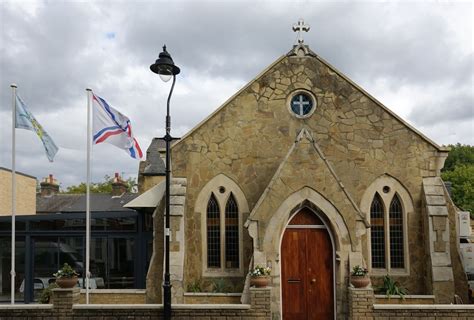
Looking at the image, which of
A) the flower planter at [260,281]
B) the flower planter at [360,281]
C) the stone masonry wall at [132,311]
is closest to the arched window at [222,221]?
the flower planter at [260,281]

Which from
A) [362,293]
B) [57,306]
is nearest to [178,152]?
[57,306]

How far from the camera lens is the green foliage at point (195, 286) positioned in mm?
13141

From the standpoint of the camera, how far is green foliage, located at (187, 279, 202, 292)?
13.1m

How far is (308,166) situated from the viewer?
11.9 meters

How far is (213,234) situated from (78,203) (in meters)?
32.0

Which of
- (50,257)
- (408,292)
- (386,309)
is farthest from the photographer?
(50,257)

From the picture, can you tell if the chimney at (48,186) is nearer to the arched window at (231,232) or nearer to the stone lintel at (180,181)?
the stone lintel at (180,181)

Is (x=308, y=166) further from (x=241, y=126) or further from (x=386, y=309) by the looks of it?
(x=386, y=309)

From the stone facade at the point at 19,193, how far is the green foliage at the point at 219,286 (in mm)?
15895

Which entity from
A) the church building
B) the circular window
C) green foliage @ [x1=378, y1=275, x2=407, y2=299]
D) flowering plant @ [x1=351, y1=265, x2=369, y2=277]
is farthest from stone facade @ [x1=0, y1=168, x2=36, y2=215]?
green foliage @ [x1=378, y1=275, x2=407, y2=299]

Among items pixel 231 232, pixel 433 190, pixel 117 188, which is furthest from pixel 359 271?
pixel 117 188

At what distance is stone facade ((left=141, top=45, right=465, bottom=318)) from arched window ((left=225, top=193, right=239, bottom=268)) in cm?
26

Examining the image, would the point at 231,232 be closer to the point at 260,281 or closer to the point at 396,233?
the point at 260,281

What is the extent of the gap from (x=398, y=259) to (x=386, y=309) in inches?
155
